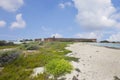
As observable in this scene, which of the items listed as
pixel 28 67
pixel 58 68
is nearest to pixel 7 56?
pixel 28 67

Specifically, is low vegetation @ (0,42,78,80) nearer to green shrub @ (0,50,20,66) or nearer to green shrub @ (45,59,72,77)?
green shrub @ (45,59,72,77)

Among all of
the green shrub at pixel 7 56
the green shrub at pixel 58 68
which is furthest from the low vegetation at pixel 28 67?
the green shrub at pixel 7 56

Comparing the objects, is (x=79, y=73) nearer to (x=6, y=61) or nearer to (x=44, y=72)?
(x=44, y=72)

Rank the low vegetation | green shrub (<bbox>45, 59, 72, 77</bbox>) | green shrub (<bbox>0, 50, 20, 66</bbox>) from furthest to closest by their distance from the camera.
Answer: green shrub (<bbox>0, 50, 20, 66</bbox>), the low vegetation, green shrub (<bbox>45, 59, 72, 77</bbox>)

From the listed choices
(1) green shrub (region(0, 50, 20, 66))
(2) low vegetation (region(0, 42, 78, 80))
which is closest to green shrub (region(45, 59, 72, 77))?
(2) low vegetation (region(0, 42, 78, 80))

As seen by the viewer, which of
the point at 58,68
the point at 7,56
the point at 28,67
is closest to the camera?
the point at 58,68

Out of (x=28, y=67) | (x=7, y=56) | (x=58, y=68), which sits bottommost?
(x=28, y=67)

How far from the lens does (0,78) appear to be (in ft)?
58.1

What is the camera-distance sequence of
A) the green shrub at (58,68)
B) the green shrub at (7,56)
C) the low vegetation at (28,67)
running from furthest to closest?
the green shrub at (7,56)
the low vegetation at (28,67)
the green shrub at (58,68)

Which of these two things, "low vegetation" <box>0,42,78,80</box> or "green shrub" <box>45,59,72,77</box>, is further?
"low vegetation" <box>0,42,78,80</box>

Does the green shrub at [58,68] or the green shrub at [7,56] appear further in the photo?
the green shrub at [7,56]

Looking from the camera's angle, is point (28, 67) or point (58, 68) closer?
point (58, 68)

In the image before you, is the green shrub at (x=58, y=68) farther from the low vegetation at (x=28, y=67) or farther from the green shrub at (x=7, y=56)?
the green shrub at (x=7, y=56)

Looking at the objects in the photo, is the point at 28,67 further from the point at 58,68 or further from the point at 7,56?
the point at 58,68
